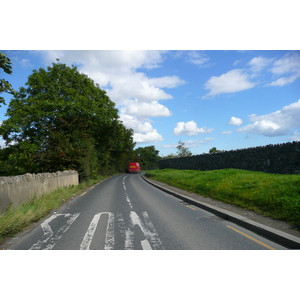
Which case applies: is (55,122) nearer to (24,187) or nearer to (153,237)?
(24,187)

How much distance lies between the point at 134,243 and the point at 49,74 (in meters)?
29.4

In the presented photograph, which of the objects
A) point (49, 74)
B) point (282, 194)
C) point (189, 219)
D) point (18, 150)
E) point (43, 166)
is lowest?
point (189, 219)

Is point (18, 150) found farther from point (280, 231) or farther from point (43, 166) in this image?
point (280, 231)

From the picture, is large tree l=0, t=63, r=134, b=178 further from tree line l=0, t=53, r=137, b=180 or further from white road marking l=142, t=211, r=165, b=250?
white road marking l=142, t=211, r=165, b=250

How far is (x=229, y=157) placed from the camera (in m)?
24.9

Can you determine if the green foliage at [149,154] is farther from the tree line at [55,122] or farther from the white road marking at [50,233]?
the white road marking at [50,233]

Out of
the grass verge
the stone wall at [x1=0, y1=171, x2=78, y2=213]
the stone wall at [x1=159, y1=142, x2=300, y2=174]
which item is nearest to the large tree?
the stone wall at [x1=0, y1=171, x2=78, y2=213]

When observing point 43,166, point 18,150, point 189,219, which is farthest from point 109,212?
point 18,150

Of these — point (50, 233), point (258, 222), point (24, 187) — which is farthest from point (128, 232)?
point (24, 187)

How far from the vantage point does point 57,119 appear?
1030 inches

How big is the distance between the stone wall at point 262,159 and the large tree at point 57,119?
41.7 feet

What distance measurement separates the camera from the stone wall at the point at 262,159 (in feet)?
52.2

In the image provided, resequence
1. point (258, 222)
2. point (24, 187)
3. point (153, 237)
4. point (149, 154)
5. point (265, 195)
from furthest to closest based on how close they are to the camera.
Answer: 1. point (149, 154)
2. point (24, 187)
3. point (265, 195)
4. point (258, 222)
5. point (153, 237)

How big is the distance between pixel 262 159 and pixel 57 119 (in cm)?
1879
